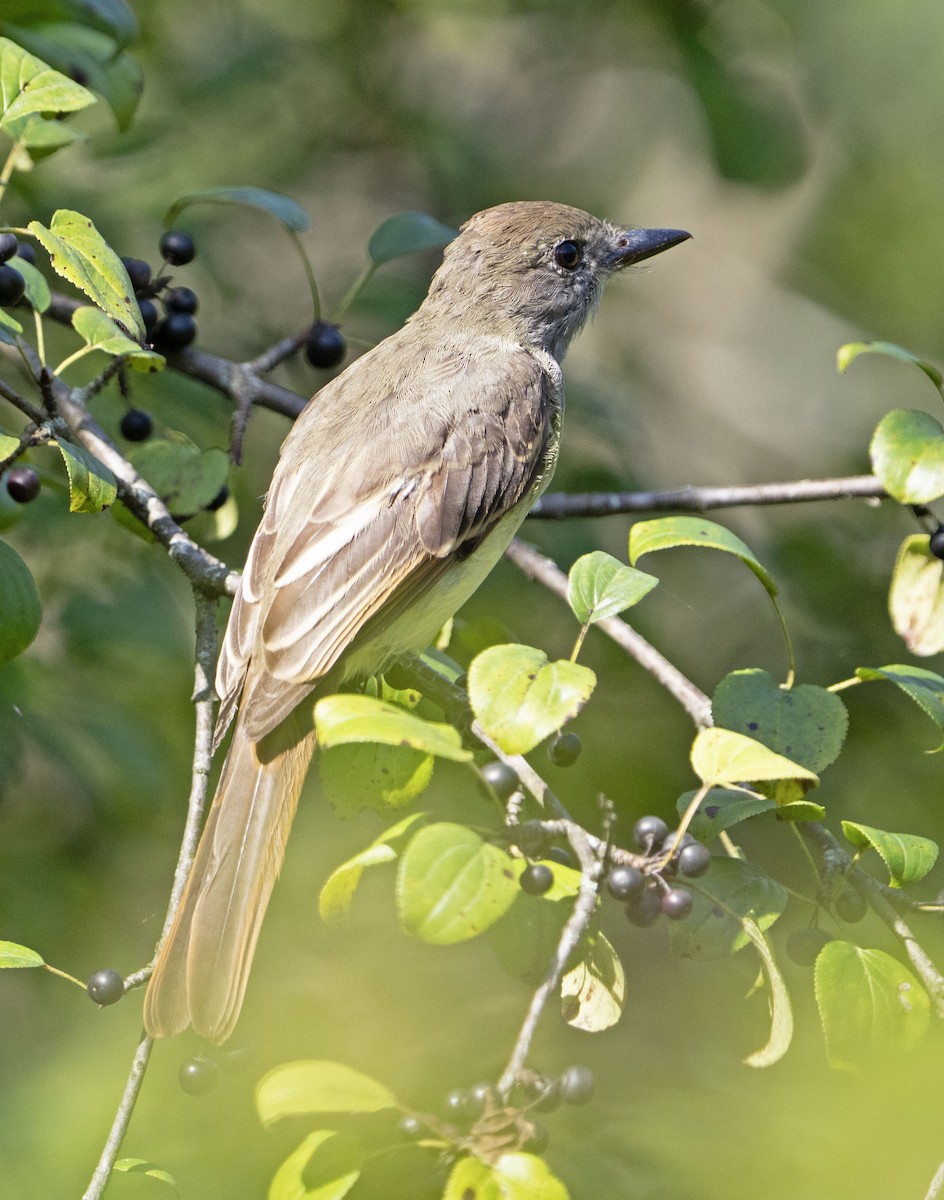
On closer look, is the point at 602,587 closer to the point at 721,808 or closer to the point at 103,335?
the point at 721,808

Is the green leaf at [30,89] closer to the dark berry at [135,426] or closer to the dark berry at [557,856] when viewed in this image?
the dark berry at [135,426]

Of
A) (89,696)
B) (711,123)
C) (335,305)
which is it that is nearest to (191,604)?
(89,696)

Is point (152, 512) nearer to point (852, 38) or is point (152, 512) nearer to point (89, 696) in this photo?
point (89, 696)

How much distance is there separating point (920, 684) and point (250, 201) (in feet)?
6.66

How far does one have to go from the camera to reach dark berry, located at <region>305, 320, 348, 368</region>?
3791 mm

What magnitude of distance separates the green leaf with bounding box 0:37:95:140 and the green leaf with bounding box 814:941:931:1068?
2050 mm

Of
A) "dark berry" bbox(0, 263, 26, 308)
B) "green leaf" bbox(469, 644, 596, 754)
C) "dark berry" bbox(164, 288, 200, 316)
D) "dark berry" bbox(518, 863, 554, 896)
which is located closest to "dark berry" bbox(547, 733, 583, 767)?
"dark berry" bbox(518, 863, 554, 896)

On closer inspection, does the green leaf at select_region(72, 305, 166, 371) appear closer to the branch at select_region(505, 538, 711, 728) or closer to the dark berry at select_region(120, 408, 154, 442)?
the dark berry at select_region(120, 408, 154, 442)

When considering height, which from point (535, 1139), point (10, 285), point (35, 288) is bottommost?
point (535, 1139)

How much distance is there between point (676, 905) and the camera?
2344mm

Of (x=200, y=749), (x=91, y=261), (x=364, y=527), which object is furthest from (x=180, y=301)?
(x=200, y=749)

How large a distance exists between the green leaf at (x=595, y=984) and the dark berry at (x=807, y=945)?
402 mm

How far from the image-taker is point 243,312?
5.03m

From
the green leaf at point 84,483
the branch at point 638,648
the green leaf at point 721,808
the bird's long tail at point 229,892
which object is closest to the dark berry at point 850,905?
the green leaf at point 721,808
